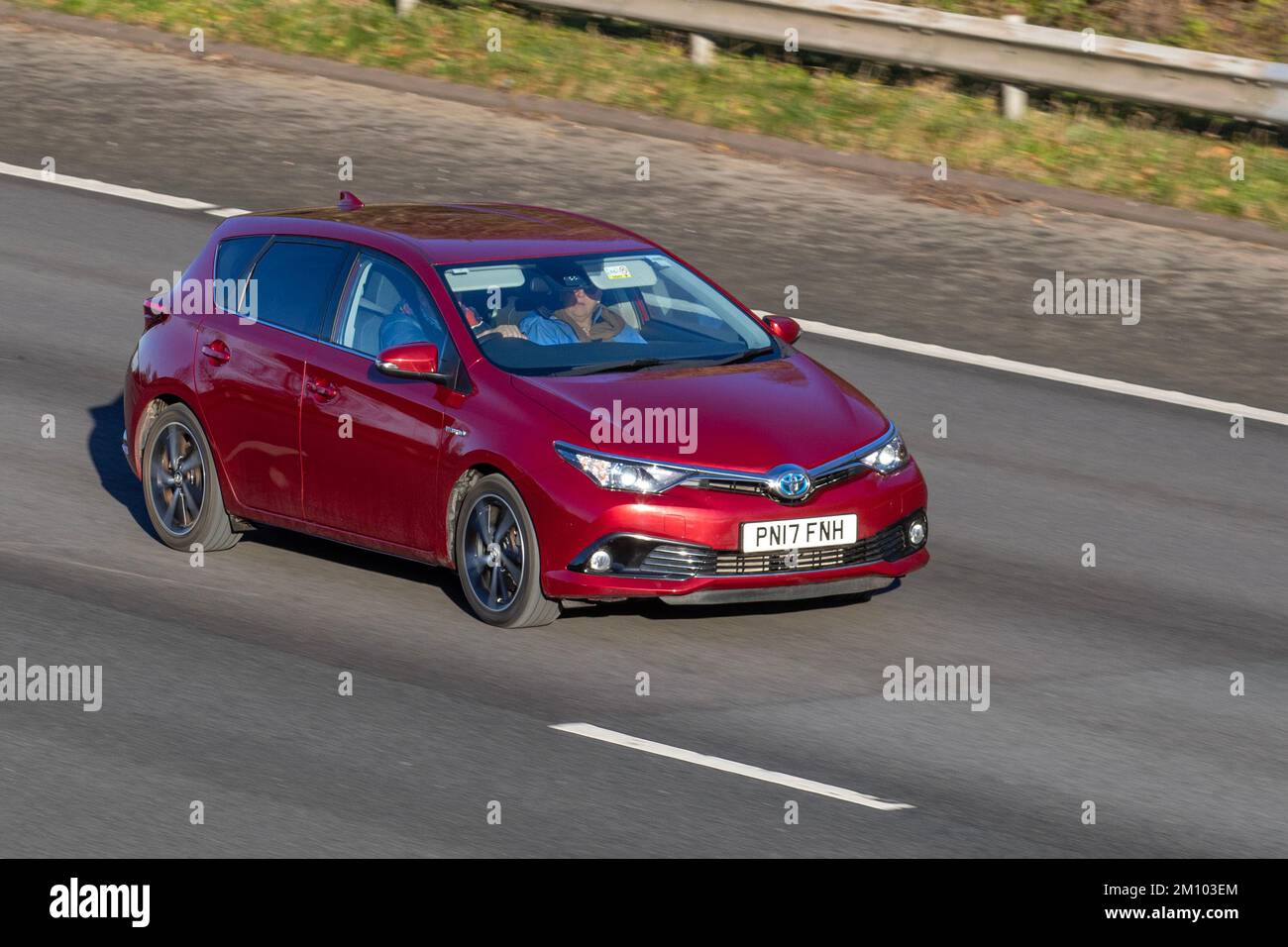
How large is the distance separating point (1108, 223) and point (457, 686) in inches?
375

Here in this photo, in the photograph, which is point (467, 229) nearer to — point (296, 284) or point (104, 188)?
point (296, 284)

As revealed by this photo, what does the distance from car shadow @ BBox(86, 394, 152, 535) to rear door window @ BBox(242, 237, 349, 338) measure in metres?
1.42

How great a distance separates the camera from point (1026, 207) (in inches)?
690

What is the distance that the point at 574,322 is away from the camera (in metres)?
10.4

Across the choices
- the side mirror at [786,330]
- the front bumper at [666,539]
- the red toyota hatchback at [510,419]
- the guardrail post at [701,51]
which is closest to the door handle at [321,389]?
the red toyota hatchback at [510,419]

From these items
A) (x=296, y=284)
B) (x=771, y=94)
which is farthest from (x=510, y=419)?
(x=771, y=94)

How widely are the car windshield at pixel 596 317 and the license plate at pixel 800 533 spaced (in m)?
1.06

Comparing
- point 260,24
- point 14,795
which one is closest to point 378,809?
point 14,795

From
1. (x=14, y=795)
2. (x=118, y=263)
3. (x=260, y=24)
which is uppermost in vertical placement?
(x=260, y=24)

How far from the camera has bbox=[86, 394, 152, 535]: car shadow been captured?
12.0 meters

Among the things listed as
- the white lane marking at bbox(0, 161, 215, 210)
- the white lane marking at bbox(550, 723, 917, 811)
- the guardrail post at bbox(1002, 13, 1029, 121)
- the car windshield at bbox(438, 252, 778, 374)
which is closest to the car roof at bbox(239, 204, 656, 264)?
the car windshield at bbox(438, 252, 778, 374)

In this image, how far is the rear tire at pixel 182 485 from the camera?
11.1 m

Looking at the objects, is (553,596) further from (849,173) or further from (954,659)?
(849,173)

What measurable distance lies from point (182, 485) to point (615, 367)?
99.9 inches
